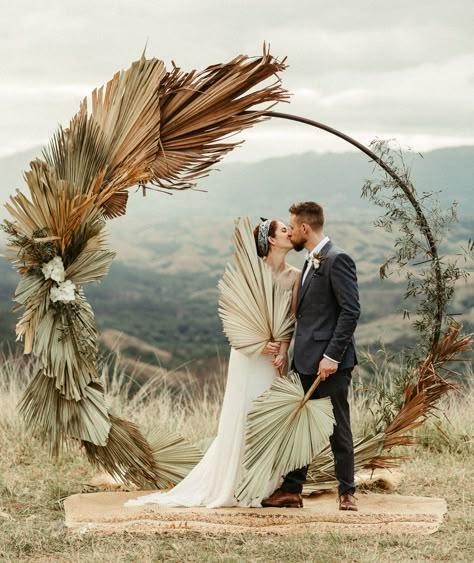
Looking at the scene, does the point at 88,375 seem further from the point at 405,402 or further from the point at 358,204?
the point at 358,204

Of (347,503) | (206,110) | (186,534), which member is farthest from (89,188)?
(347,503)

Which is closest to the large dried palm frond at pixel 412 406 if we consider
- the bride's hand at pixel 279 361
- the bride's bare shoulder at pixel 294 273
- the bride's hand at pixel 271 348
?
the bride's hand at pixel 279 361

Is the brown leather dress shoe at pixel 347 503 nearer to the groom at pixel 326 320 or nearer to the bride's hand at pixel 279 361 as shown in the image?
the groom at pixel 326 320

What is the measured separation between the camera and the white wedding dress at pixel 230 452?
602cm

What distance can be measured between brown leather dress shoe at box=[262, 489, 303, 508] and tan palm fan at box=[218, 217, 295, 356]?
1052 millimetres

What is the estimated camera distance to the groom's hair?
5.85 m

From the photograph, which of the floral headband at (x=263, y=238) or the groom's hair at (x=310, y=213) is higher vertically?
the groom's hair at (x=310, y=213)

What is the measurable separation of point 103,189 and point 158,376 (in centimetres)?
422

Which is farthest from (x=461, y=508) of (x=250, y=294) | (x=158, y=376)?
(x=158, y=376)

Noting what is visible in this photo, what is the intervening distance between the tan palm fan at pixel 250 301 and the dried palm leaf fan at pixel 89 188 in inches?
30.4

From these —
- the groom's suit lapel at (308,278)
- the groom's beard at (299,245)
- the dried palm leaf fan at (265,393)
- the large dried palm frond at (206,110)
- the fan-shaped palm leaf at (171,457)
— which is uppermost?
the large dried palm frond at (206,110)

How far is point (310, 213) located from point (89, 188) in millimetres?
1561

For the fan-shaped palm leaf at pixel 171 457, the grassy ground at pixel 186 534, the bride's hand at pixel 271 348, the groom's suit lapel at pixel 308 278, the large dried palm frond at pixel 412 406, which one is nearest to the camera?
the grassy ground at pixel 186 534

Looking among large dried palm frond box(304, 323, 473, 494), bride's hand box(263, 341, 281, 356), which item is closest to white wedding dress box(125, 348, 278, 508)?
bride's hand box(263, 341, 281, 356)
